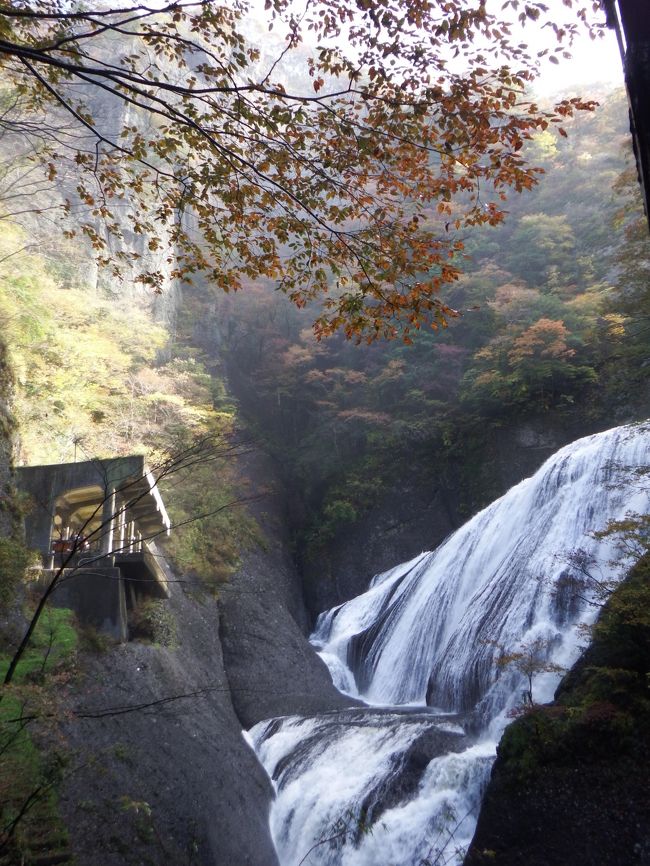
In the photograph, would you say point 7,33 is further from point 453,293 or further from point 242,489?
point 453,293

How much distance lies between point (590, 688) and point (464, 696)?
12.0 ft

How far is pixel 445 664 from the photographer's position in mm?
10203

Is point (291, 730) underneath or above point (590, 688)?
underneath

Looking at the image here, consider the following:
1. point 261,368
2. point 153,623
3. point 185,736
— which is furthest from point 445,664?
point 261,368

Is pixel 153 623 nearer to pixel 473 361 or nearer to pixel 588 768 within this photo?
pixel 588 768

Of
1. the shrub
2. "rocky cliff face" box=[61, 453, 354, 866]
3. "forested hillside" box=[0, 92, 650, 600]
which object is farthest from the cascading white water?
"forested hillside" box=[0, 92, 650, 600]

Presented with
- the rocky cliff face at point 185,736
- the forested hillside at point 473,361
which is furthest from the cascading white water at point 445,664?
the forested hillside at point 473,361

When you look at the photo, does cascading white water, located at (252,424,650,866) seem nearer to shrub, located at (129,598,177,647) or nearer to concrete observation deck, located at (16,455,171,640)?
shrub, located at (129,598,177,647)

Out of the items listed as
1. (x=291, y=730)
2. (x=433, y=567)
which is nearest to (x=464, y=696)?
(x=291, y=730)

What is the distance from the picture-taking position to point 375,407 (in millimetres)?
21875

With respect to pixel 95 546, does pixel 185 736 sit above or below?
below

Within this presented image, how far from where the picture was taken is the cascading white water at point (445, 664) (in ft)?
22.2

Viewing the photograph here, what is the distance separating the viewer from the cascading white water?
22.2ft

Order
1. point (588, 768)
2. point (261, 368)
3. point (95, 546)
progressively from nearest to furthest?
point (588, 768), point (95, 546), point (261, 368)
